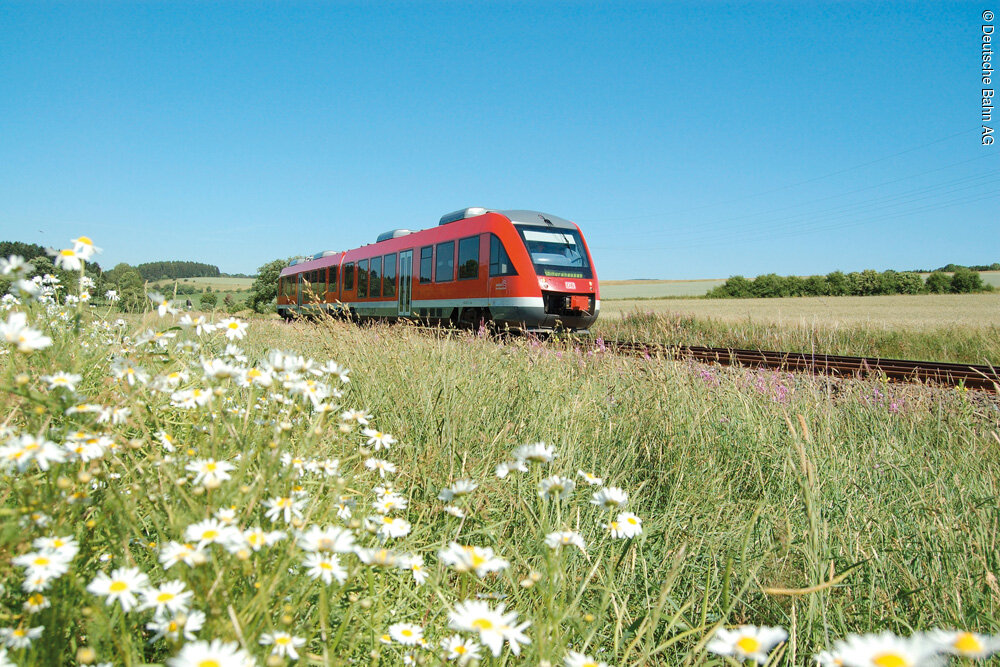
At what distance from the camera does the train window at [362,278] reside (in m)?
17.6

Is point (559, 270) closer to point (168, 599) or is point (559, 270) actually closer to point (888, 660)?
point (168, 599)

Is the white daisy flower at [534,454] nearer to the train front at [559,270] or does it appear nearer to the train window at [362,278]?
the train front at [559,270]

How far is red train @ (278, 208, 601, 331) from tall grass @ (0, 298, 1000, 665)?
6.64 metres

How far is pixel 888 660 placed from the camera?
59cm

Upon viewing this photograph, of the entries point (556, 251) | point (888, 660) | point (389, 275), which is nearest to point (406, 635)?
point (888, 660)

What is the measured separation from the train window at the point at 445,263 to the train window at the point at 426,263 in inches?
10.4

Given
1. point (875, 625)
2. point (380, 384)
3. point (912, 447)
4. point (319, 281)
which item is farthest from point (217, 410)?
point (319, 281)

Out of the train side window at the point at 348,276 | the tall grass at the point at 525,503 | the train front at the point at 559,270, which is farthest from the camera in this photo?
the train side window at the point at 348,276

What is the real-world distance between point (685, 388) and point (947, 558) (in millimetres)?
1952

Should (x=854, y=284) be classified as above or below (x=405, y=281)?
above

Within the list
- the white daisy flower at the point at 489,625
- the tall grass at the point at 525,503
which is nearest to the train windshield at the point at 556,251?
the tall grass at the point at 525,503

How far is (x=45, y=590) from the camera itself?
1167mm

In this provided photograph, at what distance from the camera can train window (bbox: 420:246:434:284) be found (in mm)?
14070

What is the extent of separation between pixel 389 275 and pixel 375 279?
1040 millimetres
